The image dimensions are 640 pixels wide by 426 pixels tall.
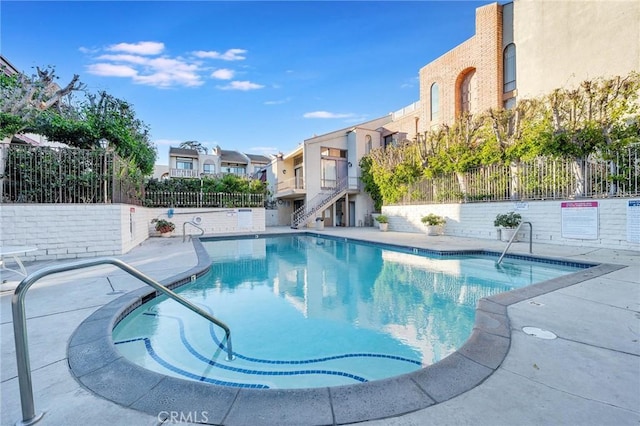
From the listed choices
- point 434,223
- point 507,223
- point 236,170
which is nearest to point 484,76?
point 434,223

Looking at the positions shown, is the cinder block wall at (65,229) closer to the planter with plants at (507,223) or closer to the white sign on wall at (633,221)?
the planter with plants at (507,223)

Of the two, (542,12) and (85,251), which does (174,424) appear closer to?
(85,251)

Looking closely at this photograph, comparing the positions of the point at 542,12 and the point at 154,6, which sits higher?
the point at 542,12

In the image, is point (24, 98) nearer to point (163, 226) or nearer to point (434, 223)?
point (163, 226)

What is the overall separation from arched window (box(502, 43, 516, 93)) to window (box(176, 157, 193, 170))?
28932mm

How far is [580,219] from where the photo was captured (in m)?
8.52

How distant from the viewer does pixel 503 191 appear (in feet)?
35.7

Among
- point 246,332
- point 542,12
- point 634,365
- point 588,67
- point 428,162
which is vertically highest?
point 542,12

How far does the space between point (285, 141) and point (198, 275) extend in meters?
22.5

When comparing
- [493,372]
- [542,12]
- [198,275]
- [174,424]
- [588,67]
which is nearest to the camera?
[174,424]

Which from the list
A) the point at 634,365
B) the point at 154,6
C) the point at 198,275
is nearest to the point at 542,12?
the point at 154,6

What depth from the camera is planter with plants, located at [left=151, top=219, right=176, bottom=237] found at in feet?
43.6

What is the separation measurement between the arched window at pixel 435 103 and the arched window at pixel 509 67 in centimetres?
381

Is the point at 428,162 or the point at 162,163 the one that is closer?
the point at 428,162
